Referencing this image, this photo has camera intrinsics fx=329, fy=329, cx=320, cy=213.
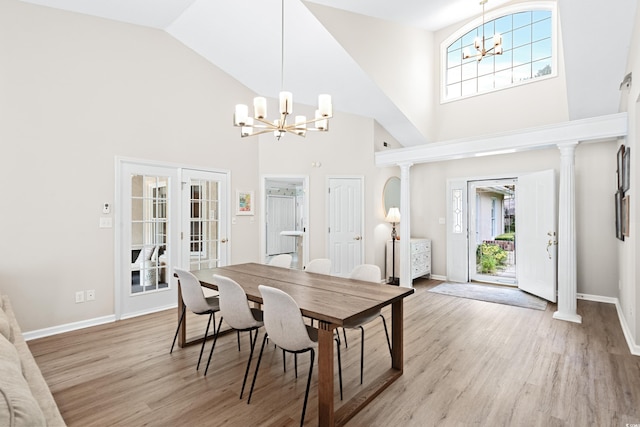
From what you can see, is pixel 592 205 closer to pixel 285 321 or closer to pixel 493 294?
pixel 493 294

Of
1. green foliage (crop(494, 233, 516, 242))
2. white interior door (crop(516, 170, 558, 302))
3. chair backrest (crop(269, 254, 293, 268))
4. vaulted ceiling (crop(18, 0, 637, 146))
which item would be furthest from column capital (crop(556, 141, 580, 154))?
green foliage (crop(494, 233, 516, 242))

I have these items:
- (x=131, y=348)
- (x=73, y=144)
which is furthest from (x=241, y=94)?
(x=131, y=348)

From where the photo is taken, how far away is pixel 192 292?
284 centimetres

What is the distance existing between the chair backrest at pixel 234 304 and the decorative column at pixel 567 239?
3830 millimetres

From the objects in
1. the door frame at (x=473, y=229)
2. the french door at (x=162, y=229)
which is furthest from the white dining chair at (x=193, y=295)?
the door frame at (x=473, y=229)

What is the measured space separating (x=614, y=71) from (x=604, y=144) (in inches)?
73.5

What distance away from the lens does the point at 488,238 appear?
848 centimetres

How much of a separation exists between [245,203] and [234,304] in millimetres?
3081

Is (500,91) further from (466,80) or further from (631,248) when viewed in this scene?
(631,248)

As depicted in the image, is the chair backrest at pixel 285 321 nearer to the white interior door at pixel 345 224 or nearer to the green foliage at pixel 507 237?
the white interior door at pixel 345 224

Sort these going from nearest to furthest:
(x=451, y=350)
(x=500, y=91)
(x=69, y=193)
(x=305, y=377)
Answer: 1. (x=305, y=377)
2. (x=451, y=350)
3. (x=69, y=193)
4. (x=500, y=91)

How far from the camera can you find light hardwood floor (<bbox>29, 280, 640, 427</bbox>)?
7.02ft

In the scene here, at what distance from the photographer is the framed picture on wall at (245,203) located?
17.3 ft

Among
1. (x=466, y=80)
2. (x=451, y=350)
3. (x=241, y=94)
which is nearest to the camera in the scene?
Result: (x=451, y=350)
